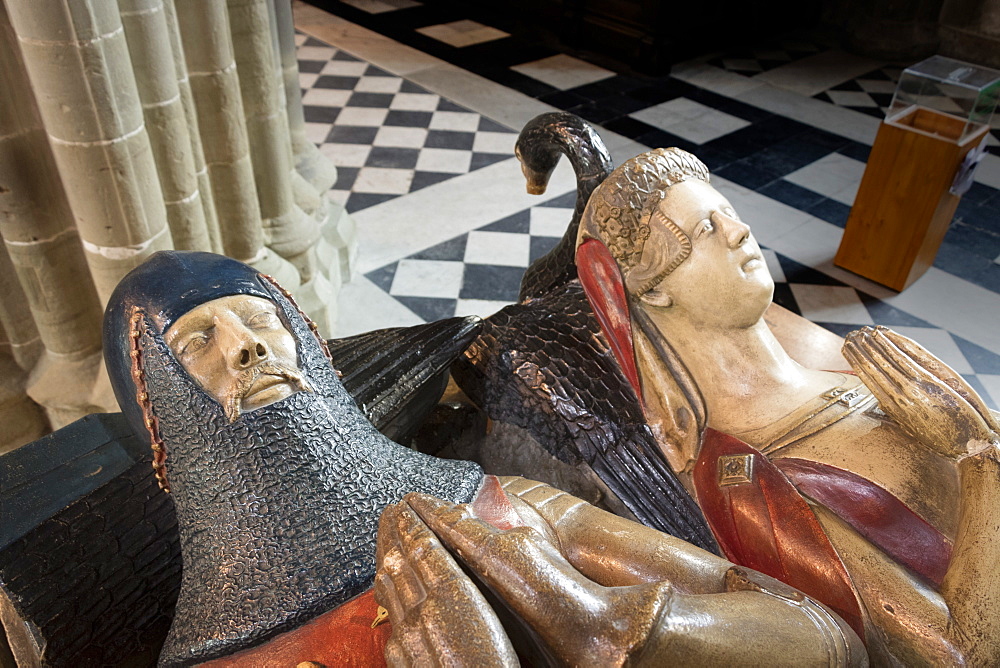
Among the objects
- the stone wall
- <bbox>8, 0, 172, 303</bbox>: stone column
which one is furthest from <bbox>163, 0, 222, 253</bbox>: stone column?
<bbox>8, 0, 172, 303</bbox>: stone column

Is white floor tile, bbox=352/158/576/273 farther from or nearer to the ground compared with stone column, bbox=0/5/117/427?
nearer to the ground

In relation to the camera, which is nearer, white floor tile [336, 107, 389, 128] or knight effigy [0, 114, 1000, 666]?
knight effigy [0, 114, 1000, 666]

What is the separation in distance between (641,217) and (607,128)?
13.2ft

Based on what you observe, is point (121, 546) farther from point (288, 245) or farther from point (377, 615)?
point (288, 245)

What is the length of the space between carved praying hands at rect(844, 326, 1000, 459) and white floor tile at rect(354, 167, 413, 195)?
3577 mm

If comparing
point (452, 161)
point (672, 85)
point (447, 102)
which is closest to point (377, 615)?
point (452, 161)

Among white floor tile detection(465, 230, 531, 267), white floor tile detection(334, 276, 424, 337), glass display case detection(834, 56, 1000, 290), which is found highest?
glass display case detection(834, 56, 1000, 290)

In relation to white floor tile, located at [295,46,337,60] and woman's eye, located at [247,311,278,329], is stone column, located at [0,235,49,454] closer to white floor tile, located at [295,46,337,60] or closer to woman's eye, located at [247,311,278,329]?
woman's eye, located at [247,311,278,329]

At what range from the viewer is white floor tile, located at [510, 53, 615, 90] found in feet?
19.9

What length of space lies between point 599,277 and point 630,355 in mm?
176

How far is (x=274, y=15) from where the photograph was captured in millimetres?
3078

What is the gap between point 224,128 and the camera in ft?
8.54

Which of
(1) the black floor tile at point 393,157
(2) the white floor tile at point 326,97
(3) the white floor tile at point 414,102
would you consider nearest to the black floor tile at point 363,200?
(1) the black floor tile at point 393,157

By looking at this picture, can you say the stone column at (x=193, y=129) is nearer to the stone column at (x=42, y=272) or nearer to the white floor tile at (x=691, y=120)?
the stone column at (x=42, y=272)
